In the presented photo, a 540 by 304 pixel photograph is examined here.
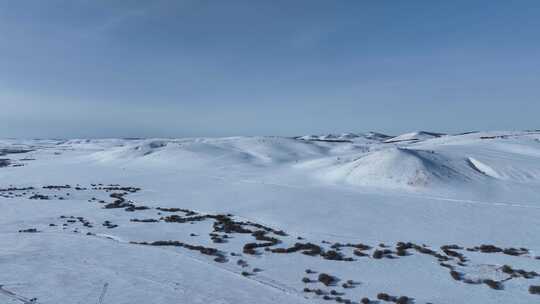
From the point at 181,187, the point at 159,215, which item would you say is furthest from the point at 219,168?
the point at 159,215

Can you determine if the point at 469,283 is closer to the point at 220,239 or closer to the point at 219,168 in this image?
the point at 220,239

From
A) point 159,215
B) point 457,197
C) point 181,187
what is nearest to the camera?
point 159,215

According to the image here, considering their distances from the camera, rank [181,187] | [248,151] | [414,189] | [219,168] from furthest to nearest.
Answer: [248,151] → [219,168] → [181,187] → [414,189]

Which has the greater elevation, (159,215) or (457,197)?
(457,197)

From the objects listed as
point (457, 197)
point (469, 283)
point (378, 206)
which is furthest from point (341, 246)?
point (457, 197)

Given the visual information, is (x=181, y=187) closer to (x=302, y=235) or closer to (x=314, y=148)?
(x=302, y=235)

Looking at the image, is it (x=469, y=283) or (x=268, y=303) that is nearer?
(x=268, y=303)
